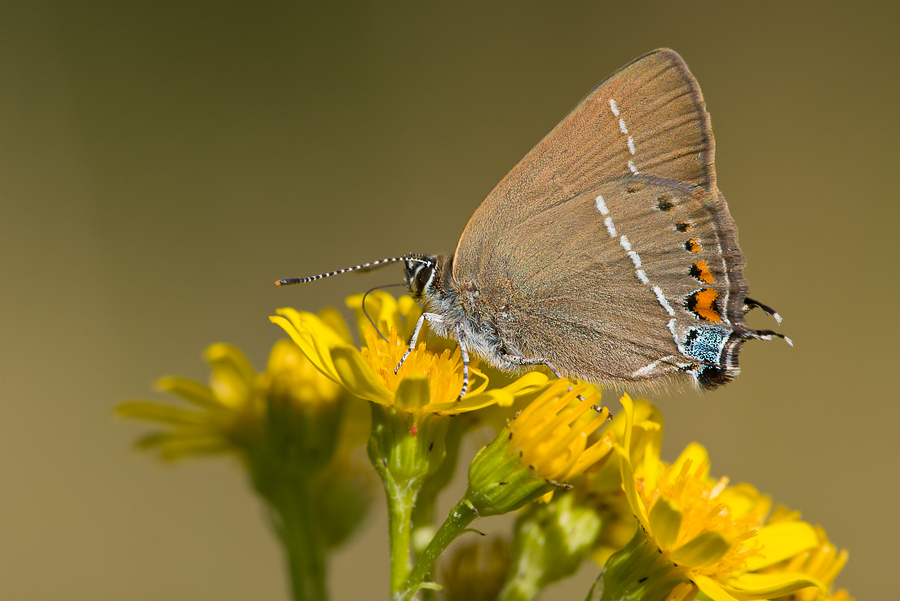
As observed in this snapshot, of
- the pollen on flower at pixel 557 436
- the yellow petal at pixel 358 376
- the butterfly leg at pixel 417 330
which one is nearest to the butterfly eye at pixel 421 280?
the butterfly leg at pixel 417 330

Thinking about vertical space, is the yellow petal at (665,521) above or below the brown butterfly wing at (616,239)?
below

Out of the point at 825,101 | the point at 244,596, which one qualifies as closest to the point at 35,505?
the point at 244,596

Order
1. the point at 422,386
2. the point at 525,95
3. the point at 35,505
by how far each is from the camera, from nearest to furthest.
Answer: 1. the point at 422,386
2. the point at 35,505
3. the point at 525,95

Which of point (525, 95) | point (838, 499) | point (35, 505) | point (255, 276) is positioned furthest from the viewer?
point (525, 95)

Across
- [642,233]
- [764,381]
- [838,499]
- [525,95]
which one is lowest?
[838,499]

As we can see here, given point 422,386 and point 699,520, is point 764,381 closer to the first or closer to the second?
point 699,520

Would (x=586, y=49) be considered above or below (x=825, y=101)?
above

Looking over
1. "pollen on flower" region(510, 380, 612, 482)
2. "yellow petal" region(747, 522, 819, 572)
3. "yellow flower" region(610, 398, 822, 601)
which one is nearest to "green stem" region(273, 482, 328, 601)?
"pollen on flower" region(510, 380, 612, 482)

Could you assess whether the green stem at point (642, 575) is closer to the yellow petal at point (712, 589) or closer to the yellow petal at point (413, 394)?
the yellow petal at point (712, 589)
